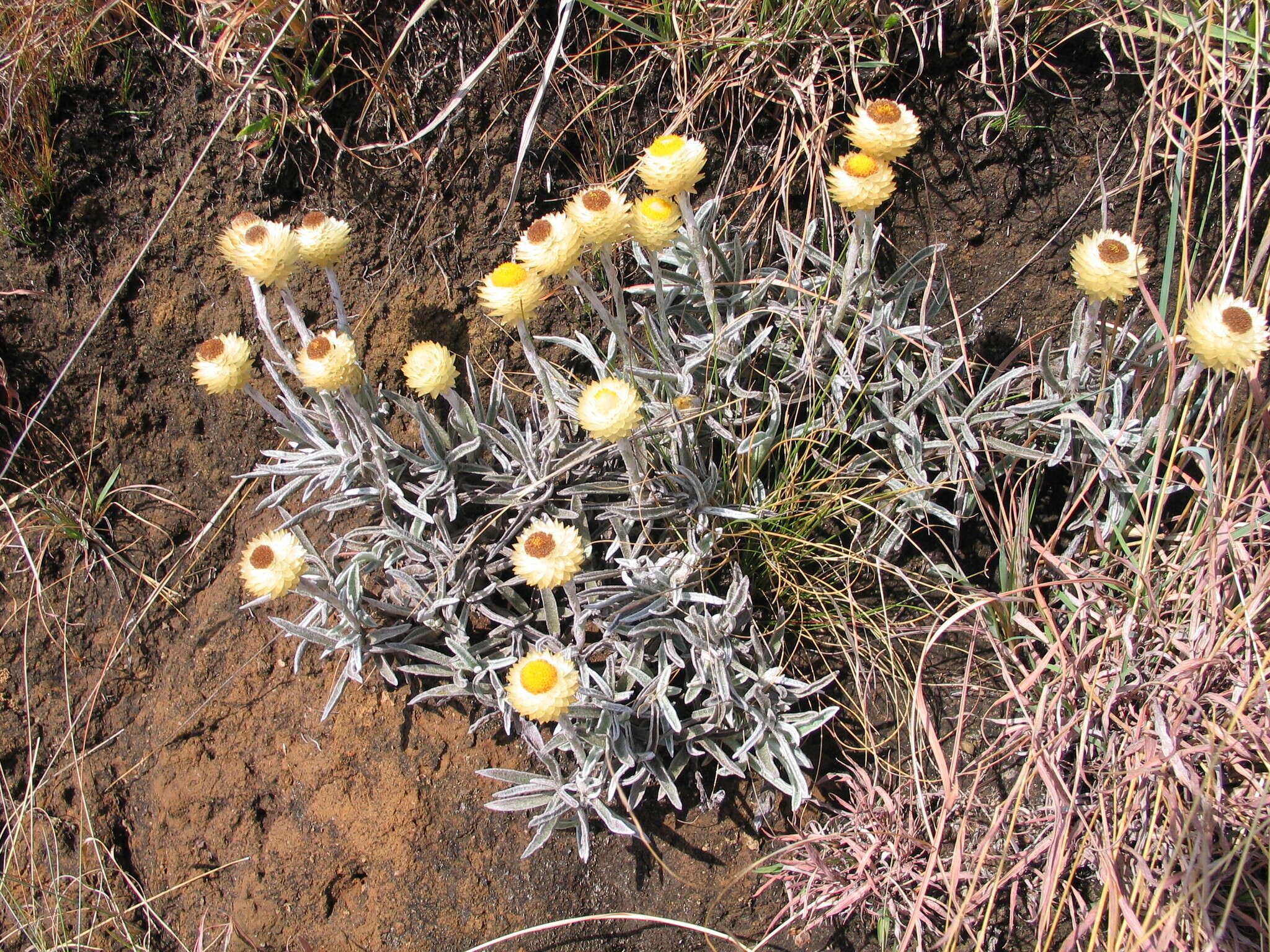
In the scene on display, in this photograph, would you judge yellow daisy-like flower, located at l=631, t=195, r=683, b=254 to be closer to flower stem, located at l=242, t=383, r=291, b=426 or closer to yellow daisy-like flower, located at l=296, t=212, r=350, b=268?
yellow daisy-like flower, located at l=296, t=212, r=350, b=268

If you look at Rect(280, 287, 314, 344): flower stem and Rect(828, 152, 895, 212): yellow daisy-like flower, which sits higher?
Rect(828, 152, 895, 212): yellow daisy-like flower

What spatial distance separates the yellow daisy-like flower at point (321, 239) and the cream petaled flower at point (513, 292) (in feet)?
A: 1.48

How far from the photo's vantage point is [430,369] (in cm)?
230

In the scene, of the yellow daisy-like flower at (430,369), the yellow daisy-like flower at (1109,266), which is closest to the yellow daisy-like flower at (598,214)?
the yellow daisy-like flower at (430,369)

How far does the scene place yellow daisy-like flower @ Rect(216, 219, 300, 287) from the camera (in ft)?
7.25

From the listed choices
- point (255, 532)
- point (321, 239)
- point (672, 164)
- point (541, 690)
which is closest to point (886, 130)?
point (672, 164)

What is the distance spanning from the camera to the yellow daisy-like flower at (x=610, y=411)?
2.02m

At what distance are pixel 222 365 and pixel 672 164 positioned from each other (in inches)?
47.3

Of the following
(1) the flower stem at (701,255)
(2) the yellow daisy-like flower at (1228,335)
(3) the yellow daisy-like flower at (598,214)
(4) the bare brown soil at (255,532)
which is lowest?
(4) the bare brown soil at (255,532)

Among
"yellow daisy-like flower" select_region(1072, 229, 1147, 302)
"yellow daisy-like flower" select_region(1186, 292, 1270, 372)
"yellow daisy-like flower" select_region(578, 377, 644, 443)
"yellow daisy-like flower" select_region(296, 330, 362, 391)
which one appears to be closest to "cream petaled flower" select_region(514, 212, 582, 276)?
"yellow daisy-like flower" select_region(578, 377, 644, 443)

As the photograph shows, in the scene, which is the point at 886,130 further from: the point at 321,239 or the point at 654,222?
the point at 321,239

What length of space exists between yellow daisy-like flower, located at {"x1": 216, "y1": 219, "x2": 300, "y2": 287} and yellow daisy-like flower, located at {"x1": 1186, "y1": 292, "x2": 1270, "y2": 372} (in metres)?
2.13

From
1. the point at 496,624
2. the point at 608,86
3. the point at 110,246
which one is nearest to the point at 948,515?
the point at 496,624

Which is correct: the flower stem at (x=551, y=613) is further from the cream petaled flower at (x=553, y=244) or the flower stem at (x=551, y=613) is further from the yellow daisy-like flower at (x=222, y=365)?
the yellow daisy-like flower at (x=222, y=365)
